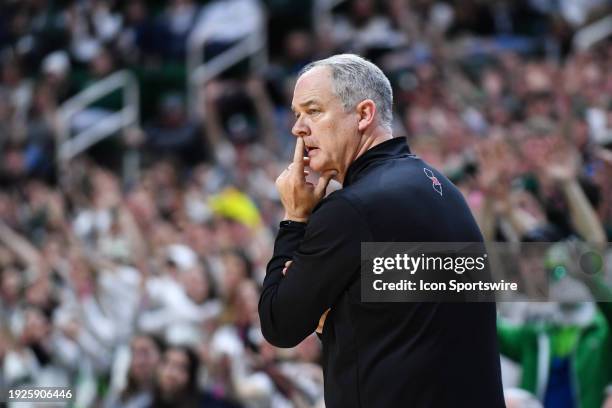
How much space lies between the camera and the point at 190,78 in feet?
35.5

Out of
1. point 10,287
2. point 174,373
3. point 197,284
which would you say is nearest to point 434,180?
point 174,373

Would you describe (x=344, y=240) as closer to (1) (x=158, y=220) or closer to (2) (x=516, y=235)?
(2) (x=516, y=235)

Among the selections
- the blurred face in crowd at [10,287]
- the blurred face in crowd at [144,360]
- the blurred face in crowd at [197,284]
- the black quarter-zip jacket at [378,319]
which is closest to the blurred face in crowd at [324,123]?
the black quarter-zip jacket at [378,319]

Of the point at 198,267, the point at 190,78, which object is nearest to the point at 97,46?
the point at 190,78

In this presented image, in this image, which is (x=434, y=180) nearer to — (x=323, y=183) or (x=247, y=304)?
(x=323, y=183)

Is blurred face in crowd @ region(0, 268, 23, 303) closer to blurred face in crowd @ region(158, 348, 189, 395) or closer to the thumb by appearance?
blurred face in crowd @ region(158, 348, 189, 395)

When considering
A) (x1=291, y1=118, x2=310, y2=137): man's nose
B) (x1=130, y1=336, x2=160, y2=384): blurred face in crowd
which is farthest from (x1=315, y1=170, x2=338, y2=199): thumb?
(x1=130, y1=336, x2=160, y2=384): blurred face in crowd

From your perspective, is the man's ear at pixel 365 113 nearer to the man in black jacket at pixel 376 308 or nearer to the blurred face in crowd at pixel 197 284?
the man in black jacket at pixel 376 308

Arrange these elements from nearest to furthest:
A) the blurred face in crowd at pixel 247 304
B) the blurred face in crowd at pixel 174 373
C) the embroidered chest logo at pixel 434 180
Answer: the embroidered chest logo at pixel 434 180 → the blurred face in crowd at pixel 174 373 → the blurred face in crowd at pixel 247 304

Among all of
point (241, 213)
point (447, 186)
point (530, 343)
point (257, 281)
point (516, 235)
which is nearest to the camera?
point (447, 186)

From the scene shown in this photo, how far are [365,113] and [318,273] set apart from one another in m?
0.44

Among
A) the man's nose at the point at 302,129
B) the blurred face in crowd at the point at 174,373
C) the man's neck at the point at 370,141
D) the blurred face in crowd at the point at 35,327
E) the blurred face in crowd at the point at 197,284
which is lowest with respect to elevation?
the blurred face in crowd at the point at 174,373

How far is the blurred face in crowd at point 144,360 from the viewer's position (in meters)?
6.06

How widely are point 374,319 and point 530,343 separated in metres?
2.60
